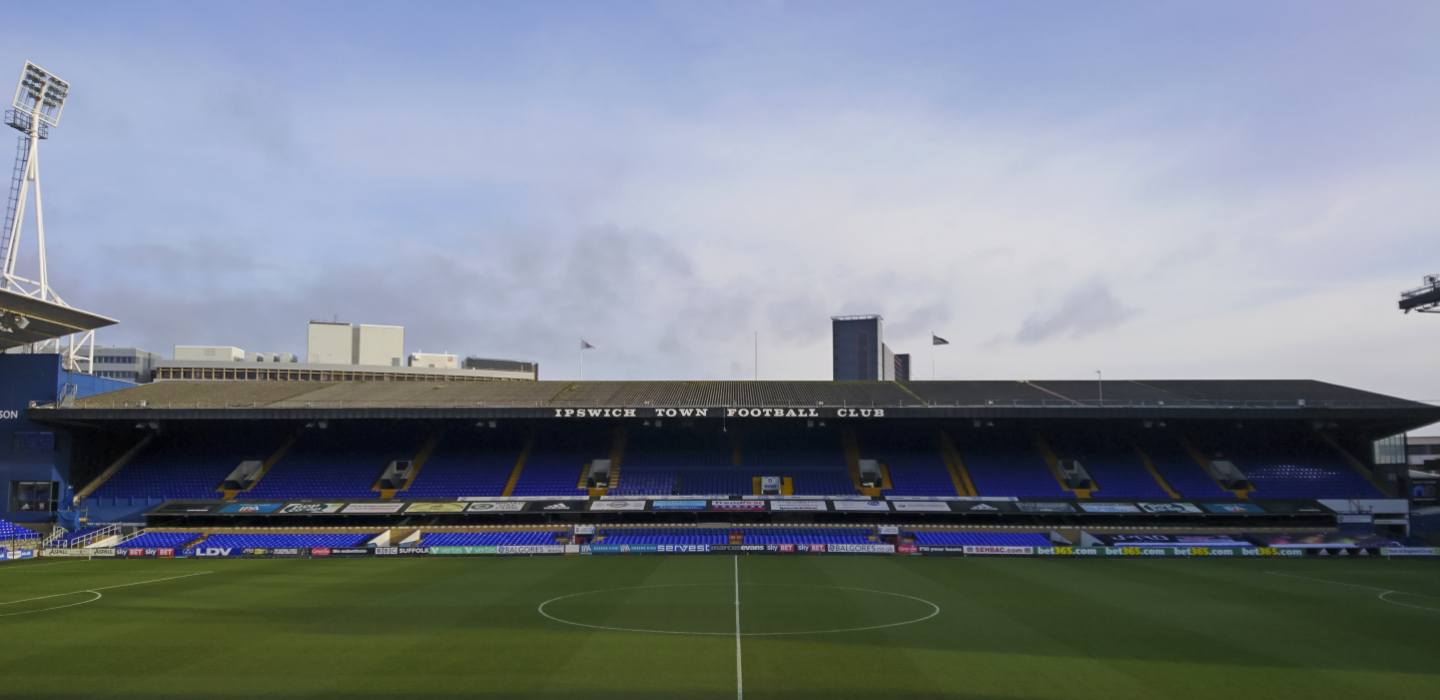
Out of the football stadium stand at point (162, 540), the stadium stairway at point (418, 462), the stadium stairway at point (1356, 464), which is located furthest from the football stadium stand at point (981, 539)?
the football stadium stand at point (162, 540)

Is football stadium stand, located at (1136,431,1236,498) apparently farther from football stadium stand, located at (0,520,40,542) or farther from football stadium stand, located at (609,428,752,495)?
football stadium stand, located at (0,520,40,542)

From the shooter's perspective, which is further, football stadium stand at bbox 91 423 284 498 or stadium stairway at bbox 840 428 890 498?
stadium stairway at bbox 840 428 890 498

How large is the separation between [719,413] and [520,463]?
15.0 m

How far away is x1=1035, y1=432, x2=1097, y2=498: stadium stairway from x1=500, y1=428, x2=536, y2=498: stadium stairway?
36.8m

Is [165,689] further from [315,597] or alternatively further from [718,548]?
[718,548]

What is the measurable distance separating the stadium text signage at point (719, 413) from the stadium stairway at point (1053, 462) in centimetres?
1289

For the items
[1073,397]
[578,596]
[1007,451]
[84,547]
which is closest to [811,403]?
[1007,451]

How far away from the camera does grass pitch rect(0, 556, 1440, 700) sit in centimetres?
1683

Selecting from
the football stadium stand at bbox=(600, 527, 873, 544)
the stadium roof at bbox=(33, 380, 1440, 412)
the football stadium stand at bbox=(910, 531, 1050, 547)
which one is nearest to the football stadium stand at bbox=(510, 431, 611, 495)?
the stadium roof at bbox=(33, 380, 1440, 412)

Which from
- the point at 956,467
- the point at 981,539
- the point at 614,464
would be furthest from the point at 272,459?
the point at 981,539

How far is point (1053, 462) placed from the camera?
5919 cm

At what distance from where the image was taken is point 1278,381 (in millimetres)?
70375

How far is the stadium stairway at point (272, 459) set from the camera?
2192 inches

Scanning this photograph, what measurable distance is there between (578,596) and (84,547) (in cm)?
3663
